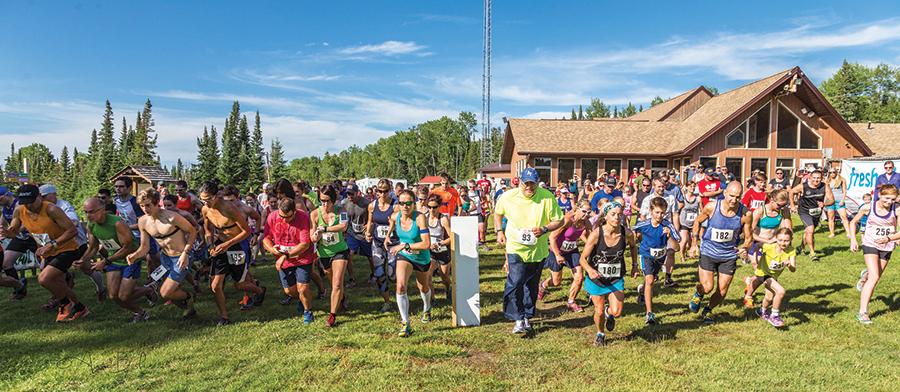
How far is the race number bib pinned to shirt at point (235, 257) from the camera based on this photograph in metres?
6.00

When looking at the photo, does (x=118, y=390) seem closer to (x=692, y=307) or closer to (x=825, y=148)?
(x=692, y=307)

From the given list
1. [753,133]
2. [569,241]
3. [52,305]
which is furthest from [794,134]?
[52,305]

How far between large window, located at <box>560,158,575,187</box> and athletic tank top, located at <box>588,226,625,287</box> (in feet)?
66.7

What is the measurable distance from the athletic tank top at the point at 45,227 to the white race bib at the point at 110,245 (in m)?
0.48

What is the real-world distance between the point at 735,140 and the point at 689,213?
17.5m

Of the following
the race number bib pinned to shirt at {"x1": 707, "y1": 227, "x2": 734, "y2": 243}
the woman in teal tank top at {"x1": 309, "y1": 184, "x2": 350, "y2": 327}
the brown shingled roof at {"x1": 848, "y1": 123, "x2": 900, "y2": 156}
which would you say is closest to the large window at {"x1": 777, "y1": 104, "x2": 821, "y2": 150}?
the brown shingled roof at {"x1": 848, "y1": 123, "x2": 900, "y2": 156}

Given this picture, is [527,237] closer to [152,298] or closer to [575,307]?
[575,307]

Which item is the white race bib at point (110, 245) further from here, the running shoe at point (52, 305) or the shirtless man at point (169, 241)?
the running shoe at point (52, 305)

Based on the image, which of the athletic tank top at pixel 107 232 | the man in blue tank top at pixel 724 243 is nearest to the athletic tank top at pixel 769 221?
the man in blue tank top at pixel 724 243

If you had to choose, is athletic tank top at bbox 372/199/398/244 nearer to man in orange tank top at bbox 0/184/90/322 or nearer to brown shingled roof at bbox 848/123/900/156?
man in orange tank top at bbox 0/184/90/322

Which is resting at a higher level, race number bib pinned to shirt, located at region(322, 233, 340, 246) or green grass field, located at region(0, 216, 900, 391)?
race number bib pinned to shirt, located at region(322, 233, 340, 246)

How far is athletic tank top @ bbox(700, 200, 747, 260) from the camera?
18.6 ft

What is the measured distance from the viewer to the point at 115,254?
228 inches

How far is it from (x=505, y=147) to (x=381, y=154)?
8436 cm
